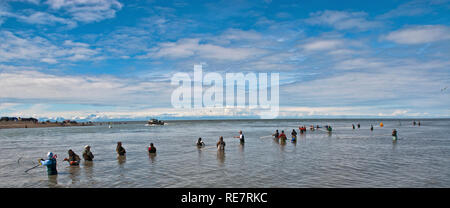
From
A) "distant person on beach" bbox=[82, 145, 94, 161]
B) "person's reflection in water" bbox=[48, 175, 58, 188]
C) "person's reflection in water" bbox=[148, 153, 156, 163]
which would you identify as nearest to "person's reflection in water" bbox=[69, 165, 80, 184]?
"person's reflection in water" bbox=[48, 175, 58, 188]

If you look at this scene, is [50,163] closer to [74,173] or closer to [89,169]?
[74,173]

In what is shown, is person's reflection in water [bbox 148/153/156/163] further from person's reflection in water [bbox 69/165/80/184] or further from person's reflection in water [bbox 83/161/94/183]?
person's reflection in water [bbox 69/165/80/184]

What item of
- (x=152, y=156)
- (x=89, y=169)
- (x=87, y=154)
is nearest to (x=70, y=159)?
(x=87, y=154)

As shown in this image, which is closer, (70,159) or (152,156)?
(70,159)

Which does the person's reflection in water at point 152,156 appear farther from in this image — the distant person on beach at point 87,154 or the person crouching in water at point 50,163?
the person crouching in water at point 50,163

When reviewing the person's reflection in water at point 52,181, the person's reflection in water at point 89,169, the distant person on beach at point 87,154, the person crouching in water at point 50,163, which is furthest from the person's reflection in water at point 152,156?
the person's reflection in water at point 52,181

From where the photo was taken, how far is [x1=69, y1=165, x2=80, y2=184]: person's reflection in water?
59.1 feet

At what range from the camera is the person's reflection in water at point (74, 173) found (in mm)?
18003

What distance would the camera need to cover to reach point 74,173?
20.1 metres
